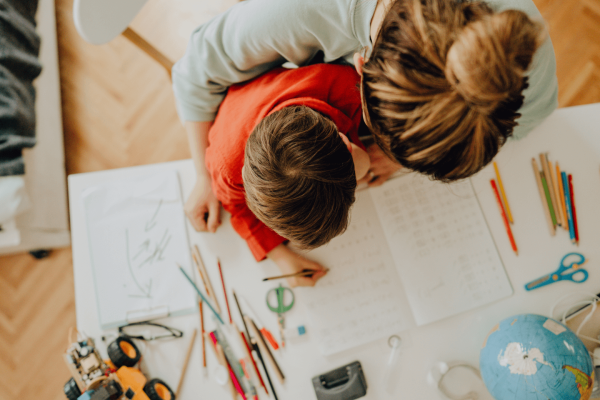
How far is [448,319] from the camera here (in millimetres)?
733

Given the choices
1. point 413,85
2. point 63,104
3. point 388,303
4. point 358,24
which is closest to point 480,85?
point 413,85

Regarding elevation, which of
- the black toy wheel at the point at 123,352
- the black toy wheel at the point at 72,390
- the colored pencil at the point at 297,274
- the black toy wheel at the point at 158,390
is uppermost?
the colored pencil at the point at 297,274

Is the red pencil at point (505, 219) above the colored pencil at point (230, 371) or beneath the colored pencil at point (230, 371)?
above

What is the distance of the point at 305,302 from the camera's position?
73cm

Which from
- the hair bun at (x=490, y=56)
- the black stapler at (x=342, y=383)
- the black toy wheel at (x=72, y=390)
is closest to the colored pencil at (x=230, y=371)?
the black stapler at (x=342, y=383)

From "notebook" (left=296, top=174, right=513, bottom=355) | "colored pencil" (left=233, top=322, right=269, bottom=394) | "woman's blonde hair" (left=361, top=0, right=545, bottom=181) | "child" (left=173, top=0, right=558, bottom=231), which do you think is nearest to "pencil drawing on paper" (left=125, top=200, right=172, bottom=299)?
"colored pencil" (left=233, top=322, right=269, bottom=394)

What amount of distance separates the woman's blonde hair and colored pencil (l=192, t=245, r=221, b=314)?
19.6 inches

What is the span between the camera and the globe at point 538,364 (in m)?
0.56

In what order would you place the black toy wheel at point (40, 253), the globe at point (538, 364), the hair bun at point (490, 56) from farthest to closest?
the black toy wheel at point (40, 253) → the globe at point (538, 364) → the hair bun at point (490, 56)

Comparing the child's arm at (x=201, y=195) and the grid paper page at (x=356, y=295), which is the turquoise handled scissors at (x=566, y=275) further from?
the child's arm at (x=201, y=195)

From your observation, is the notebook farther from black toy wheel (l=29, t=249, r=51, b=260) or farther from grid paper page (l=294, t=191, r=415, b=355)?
black toy wheel (l=29, t=249, r=51, b=260)

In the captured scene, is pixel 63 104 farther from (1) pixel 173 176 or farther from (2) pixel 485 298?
(2) pixel 485 298

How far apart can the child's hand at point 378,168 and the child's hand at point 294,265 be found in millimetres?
212

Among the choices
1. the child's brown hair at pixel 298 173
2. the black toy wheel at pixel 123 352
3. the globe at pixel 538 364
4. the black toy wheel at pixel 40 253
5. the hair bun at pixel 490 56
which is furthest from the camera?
the black toy wheel at pixel 40 253
